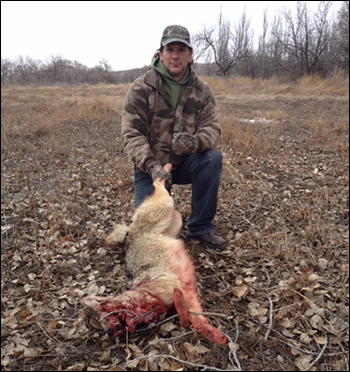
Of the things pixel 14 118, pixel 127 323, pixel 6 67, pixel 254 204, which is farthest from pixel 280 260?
pixel 6 67

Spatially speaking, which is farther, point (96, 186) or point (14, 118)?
point (14, 118)

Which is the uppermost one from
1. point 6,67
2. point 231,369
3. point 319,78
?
point 6,67

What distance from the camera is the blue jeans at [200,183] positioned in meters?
3.20

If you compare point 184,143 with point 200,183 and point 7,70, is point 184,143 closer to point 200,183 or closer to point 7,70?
point 200,183

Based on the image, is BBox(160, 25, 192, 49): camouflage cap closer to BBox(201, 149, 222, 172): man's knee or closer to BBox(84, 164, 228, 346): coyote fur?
BBox(201, 149, 222, 172): man's knee

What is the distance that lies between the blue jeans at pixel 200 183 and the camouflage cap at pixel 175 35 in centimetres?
114

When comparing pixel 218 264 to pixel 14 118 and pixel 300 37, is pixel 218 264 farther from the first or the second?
pixel 300 37

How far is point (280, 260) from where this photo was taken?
9.91ft

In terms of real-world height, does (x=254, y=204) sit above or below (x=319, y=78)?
below

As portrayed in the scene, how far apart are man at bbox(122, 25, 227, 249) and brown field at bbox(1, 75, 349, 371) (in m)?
0.51

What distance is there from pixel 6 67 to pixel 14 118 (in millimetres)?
31114

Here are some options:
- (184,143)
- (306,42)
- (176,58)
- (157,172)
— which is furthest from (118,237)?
(306,42)

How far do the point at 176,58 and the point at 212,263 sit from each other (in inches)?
82.2

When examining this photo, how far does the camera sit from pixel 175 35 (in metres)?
3.15
